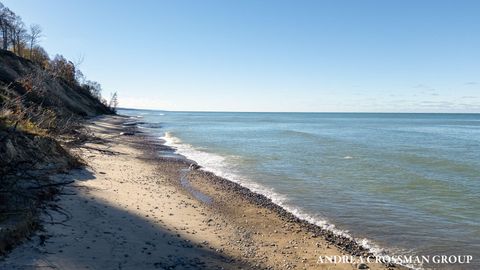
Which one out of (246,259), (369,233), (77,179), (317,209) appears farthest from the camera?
(317,209)

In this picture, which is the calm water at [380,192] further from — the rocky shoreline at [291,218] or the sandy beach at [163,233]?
the sandy beach at [163,233]

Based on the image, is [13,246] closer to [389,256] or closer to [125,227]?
[125,227]

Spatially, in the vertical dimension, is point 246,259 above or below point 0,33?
below

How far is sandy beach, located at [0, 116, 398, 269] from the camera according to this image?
6.54 m

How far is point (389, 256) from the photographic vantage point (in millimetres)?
8930

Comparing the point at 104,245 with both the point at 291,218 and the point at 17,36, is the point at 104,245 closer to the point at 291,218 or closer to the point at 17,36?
the point at 291,218

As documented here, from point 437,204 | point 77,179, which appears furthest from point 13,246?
point 437,204

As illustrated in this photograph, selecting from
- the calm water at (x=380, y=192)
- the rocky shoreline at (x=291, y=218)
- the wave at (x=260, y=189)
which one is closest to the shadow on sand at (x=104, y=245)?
the rocky shoreline at (x=291, y=218)

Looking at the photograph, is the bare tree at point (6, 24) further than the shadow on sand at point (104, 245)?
Yes

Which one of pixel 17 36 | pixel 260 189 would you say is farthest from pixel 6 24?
pixel 260 189

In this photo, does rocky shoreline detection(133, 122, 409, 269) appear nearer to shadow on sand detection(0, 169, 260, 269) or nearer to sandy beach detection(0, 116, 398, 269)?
sandy beach detection(0, 116, 398, 269)

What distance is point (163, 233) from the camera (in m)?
8.62

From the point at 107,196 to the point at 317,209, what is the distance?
6650 millimetres

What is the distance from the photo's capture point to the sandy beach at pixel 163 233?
6.54 meters
